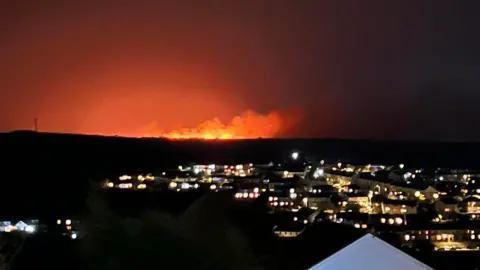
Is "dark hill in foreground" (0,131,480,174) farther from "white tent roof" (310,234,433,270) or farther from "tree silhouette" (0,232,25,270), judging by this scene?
"white tent roof" (310,234,433,270)

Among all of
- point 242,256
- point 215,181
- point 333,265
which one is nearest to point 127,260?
point 242,256

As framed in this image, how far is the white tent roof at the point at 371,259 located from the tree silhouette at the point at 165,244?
466 cm

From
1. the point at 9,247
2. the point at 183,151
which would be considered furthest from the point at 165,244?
the point at 183,151

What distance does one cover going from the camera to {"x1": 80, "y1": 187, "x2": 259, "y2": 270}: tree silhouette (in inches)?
266

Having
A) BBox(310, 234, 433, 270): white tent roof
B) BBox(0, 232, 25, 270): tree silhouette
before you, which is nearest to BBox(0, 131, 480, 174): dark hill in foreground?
BBox(0, 232, 25, 270): tree silhouette

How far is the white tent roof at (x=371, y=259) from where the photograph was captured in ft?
6.74

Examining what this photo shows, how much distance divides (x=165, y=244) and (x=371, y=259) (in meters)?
5.19

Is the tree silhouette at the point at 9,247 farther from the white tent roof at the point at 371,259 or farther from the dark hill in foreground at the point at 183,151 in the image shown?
the dark hill in foreground at the point at 183,151

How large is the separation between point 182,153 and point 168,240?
24.4 meters

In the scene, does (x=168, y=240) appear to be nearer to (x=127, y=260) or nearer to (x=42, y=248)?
(x=127, y=260)

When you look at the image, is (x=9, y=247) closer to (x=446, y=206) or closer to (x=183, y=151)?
(x=446, y=206)

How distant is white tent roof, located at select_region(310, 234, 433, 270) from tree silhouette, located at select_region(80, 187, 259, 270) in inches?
184

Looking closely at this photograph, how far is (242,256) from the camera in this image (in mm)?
7258

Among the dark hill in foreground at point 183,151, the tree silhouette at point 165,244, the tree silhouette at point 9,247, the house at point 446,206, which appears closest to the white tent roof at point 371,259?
the tree silhouette at point 165,244
